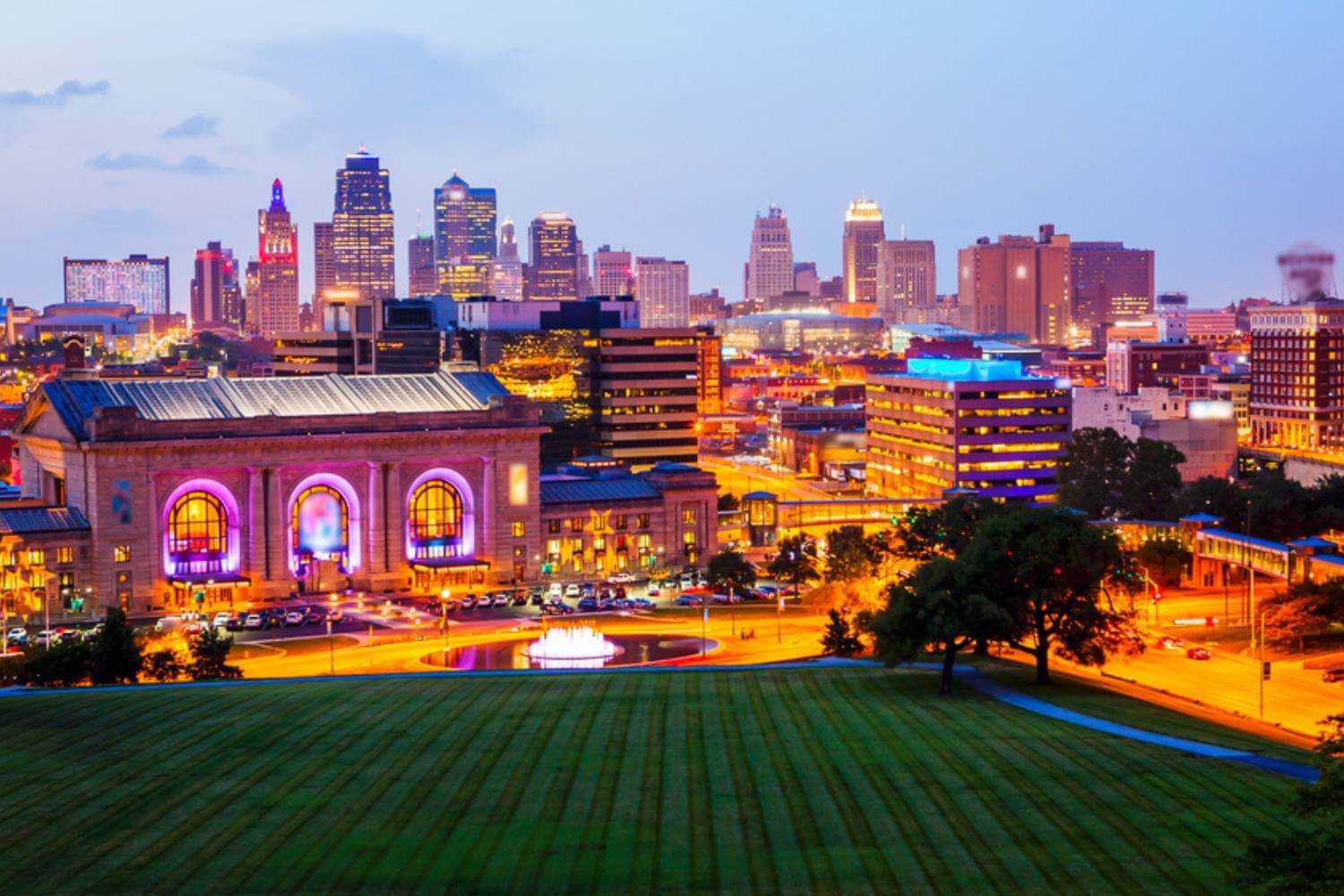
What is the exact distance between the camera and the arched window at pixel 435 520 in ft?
543

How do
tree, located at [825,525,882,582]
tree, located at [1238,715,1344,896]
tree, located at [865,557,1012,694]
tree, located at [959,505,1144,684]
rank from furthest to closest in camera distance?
tree, located at [825,525,882,582]
tree, located at [959,505,1144,684]
tree, located at [865,557,1012,694]
tree, located at [1238,715,1344,896]

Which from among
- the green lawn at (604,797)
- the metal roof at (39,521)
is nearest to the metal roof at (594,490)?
the metal roof at (39,521)

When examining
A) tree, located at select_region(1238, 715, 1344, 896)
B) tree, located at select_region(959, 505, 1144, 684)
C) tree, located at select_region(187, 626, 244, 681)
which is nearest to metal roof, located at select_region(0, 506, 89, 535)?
tree, located at select_region(187, 626, 244, 681)

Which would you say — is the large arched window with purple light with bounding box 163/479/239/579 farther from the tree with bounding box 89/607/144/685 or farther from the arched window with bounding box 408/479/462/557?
the tree with bounding box 89/607/144/685

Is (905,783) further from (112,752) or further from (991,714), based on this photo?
(112,752)

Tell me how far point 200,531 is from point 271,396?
1397 cm

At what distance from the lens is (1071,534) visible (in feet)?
319

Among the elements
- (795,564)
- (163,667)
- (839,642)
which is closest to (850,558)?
(795,564)

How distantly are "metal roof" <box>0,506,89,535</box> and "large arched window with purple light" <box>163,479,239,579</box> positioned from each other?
22.5ft

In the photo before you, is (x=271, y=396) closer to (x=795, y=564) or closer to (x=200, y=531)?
(x=200, y=531)

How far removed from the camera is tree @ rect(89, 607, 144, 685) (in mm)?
104812

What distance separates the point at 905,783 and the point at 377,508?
98848mm

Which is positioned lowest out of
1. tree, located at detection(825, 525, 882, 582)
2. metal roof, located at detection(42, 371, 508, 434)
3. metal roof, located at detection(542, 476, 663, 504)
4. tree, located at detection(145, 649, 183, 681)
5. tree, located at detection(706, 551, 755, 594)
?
tree, located at detection(145, 649, 183, 681)

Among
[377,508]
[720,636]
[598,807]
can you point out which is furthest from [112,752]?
[377,508]
